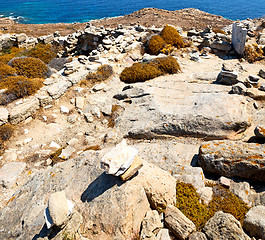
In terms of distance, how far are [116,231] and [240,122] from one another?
236 inches

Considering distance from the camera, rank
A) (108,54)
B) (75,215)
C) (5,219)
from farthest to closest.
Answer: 1. (108,54)
2. (5,219)
3. (75,215)

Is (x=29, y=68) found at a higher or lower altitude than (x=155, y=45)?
lower

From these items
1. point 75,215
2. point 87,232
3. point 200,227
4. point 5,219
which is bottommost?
point 5,219

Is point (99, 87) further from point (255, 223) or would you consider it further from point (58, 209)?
point (255, 223)

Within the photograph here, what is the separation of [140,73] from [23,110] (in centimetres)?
741

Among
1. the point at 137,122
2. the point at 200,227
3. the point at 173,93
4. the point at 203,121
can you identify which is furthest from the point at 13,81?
the point at 200,227

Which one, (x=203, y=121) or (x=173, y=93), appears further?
(x=173, y=93)

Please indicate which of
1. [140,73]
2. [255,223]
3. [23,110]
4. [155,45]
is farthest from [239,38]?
[23,110]

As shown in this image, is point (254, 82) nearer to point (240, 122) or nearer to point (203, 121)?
point (240, 122)

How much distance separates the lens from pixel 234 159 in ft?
17.5

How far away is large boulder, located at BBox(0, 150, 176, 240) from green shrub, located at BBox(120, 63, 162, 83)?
8.33 metres

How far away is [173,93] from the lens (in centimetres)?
969

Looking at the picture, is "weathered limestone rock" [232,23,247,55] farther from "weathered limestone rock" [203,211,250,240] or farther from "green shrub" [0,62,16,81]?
"green shrub" [0,62,16,81]

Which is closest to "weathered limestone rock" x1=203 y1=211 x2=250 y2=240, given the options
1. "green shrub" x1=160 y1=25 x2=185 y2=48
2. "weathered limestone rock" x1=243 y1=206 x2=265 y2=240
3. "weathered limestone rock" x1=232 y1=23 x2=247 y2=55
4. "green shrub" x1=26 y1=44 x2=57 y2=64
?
"weathered limestone rock" x1=243 y1=206 x2=265 y2=240
